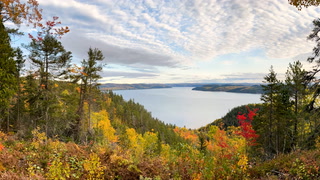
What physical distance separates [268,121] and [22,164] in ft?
80.2

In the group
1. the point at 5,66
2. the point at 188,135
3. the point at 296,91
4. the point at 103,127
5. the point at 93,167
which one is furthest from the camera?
the point at 188,135

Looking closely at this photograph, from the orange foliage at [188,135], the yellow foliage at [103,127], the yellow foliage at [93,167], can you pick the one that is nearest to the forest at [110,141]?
the yellow foliage at [93,167]

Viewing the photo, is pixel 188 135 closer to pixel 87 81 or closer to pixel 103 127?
pixel 103 127

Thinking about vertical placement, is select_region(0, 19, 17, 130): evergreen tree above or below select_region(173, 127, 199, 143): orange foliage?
above

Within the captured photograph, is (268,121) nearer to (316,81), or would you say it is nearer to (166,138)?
(316,81)

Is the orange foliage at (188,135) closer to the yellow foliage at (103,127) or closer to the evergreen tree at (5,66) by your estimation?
the yellow foliage at (103,127)

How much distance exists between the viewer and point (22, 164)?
6.50 m

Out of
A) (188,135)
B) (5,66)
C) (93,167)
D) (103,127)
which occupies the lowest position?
(188,135)

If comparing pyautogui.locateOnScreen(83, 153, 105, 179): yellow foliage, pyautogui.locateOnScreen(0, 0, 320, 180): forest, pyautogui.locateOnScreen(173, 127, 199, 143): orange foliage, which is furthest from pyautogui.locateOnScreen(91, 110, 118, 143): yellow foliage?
pyautogui.locateOnScreen(173, 127, 199, 143): orange foliage

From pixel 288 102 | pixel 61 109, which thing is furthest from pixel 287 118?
pixel 61 109

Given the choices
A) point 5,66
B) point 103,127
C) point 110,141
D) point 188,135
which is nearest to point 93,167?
point 5,66

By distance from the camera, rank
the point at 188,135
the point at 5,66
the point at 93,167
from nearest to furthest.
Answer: the point at 93,167
the point at 5,66
the point at 188,135

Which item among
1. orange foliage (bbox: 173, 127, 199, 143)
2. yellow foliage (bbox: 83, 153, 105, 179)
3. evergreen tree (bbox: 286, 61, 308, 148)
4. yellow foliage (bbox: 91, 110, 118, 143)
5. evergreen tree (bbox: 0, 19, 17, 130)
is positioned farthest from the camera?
orange foliage (bbox: 173, 127, 199, 143)

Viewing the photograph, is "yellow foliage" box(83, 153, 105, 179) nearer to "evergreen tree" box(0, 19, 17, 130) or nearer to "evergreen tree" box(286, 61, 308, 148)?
"evergreen tree" box(0, 19, 17, 130)
